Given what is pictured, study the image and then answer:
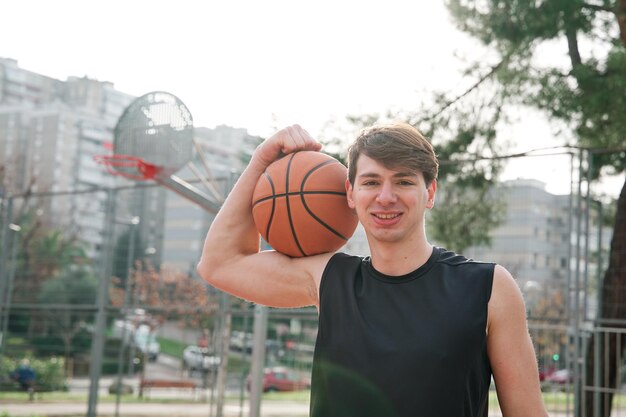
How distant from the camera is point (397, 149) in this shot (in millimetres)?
2201

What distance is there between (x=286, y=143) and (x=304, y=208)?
0.86 feet

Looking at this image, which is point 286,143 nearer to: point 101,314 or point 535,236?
point 535,236

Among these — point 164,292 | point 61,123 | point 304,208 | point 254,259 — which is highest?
point 61,123

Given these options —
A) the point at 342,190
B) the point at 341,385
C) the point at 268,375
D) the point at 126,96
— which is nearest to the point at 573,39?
the point at 342,190

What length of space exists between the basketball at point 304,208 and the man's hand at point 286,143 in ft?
0.14

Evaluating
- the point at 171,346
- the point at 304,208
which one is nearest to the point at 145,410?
the point at 304,208

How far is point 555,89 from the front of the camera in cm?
890

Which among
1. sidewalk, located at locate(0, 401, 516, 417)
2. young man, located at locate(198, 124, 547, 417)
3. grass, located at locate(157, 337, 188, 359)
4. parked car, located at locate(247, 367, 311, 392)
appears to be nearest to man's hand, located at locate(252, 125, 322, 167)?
young man, located at locate(198, 124, 547, 417)

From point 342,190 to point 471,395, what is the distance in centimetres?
86

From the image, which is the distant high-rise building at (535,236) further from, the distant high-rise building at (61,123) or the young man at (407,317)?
the distant high-rise building at (61,123)

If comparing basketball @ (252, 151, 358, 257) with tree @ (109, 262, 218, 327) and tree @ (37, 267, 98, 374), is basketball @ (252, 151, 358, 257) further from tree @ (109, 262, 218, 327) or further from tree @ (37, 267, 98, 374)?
tree @ (109, 262, 218, 327)

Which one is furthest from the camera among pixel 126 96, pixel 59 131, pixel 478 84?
pixel 126 96

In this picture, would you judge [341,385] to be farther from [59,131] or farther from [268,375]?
[59,131]

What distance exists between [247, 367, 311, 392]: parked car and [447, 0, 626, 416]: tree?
21.8ft
